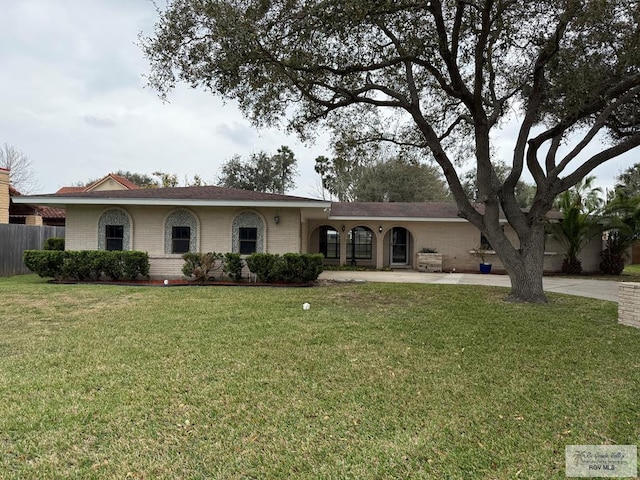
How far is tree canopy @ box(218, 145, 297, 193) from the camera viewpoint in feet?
120

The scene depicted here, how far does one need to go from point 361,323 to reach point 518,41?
850cm

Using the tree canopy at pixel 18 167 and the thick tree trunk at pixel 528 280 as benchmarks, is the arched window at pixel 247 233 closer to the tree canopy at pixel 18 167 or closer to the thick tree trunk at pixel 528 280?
the thick tree trunk at pixel 528 280

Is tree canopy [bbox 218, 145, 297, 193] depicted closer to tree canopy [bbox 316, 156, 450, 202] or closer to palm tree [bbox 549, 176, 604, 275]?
tree canopy [bbox 316, 156, 450, 202]

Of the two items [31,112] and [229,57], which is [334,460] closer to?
[229,57]

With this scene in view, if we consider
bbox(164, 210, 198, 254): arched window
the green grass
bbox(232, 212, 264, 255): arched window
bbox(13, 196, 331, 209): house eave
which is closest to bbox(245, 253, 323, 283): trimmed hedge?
bbox(232, 212, 264, 255): arched window

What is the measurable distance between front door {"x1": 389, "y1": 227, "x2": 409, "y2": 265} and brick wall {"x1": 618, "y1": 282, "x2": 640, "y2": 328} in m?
13.1

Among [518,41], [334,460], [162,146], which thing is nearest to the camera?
[334,460]

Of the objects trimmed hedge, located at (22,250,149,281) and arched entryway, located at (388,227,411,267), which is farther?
arched entryway, located at (388,227,411,267)

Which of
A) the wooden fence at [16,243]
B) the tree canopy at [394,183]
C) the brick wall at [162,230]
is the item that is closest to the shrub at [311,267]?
the brick wall at [162,230]

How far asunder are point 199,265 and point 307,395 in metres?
10.1

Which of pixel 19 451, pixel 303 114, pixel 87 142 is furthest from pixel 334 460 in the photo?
pixel 87 142

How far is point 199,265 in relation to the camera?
1314 cm

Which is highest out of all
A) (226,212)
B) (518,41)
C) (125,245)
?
(518,41)

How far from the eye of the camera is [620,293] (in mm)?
7496
